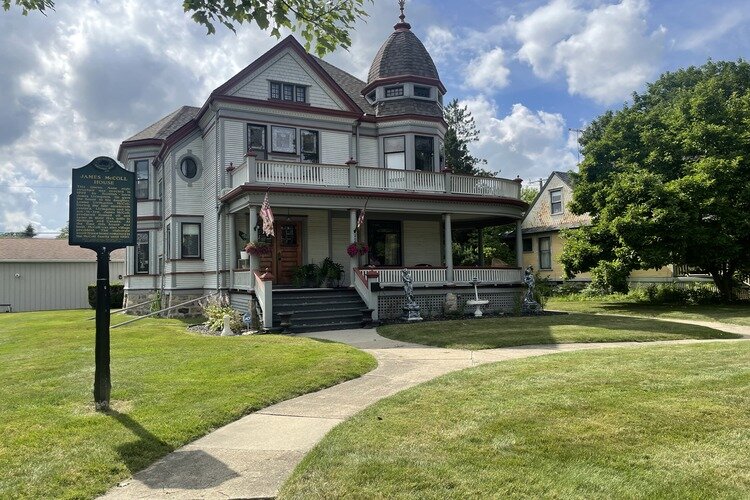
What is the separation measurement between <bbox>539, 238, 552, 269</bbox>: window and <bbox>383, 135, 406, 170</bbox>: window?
1776 cm

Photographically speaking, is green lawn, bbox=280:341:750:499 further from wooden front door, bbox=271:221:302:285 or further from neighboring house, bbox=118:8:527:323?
wooden front door, bbox=271:221:302:285

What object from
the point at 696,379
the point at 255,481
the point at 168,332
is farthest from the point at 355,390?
the point at 168,332

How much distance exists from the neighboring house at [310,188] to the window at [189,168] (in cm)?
4

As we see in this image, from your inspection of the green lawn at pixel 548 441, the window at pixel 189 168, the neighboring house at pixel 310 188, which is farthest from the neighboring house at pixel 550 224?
the green lawn at pixel 548 441

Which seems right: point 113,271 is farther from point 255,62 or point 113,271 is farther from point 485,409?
point 485,409

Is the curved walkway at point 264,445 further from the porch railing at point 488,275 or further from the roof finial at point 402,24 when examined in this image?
the roof finial at point 402,24

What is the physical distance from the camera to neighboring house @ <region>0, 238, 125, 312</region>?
31703 millimetres

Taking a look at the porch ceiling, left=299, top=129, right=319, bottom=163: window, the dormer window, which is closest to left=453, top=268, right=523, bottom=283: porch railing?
the porch ceiling

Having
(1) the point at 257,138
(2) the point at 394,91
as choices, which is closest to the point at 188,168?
(1) the point at 257,138

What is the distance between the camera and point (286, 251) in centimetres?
2002

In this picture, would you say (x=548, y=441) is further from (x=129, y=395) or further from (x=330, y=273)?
(x=330, y=273)

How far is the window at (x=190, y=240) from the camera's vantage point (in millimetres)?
21750

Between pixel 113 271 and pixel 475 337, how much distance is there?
30368 millimetres

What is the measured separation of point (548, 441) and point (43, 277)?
34.8 metres
